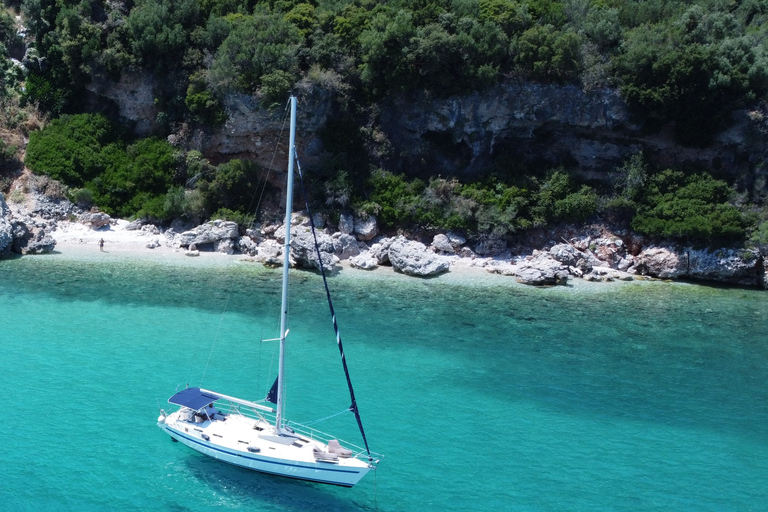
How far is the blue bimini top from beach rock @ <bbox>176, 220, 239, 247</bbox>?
2254 cm

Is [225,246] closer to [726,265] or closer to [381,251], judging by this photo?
[381,251]

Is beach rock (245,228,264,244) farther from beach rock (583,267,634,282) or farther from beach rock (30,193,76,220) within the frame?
beach rock (583,267,634,282)

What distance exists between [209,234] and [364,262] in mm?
10393

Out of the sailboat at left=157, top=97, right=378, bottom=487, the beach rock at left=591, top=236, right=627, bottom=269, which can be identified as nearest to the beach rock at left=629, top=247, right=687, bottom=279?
the beach rock at left=591, top=236, right=627, bottom=269

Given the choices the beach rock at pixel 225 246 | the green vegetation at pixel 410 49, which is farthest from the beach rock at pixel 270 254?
the green vegetation at pixel 410 49

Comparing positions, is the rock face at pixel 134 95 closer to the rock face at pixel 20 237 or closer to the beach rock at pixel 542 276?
the rock face at pixel 20 237

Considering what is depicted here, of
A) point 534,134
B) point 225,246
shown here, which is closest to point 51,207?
point 225,246

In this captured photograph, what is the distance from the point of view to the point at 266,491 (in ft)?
58.7

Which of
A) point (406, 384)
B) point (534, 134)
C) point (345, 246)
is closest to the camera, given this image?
point (406, 384)

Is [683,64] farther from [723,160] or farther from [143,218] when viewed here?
[143,218]

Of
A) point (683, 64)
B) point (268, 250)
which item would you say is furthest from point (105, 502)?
point (683, 64)

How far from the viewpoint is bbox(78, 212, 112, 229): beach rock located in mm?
43344

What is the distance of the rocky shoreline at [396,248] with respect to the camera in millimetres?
39125

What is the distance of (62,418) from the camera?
21109 mm
